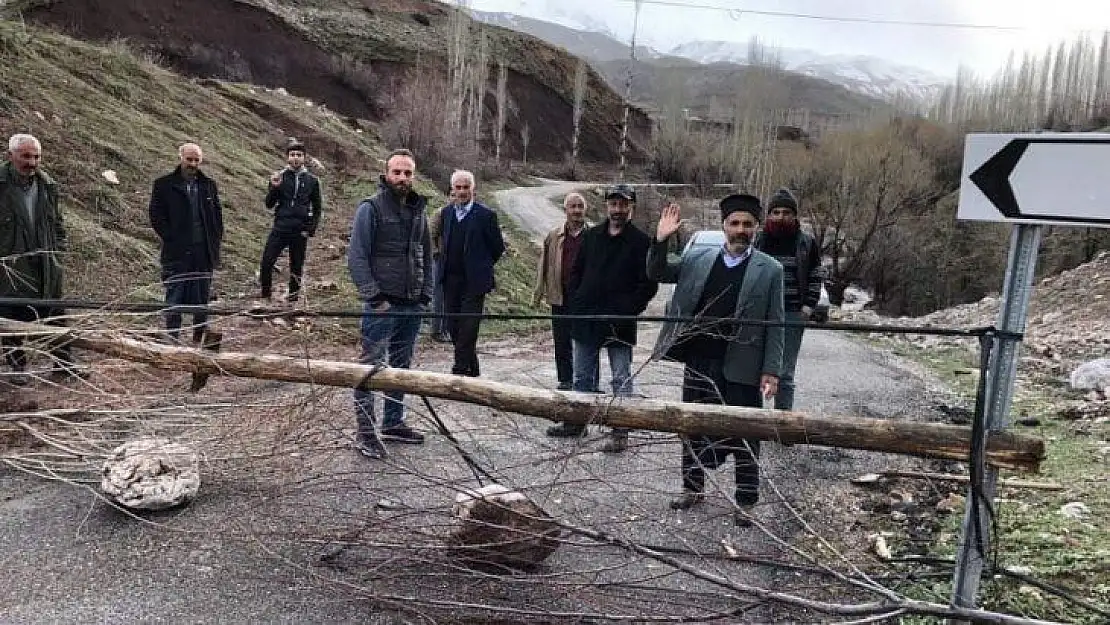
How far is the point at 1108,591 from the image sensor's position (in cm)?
313

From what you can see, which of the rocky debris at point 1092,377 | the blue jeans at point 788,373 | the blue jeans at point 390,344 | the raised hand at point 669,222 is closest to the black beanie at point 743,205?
the raised hand at point 669,222

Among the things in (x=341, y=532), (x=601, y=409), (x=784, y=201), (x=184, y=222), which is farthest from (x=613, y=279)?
(x=184, y=222)

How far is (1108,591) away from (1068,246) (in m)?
18.8

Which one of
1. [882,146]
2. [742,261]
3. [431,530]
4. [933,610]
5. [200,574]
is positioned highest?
[882,146]

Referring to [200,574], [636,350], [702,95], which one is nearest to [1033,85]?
[636,350]

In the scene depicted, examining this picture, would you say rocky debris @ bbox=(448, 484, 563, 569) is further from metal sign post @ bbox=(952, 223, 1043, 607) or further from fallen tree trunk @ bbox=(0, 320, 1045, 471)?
metal sign post @ bbox=(952, 223, 1043, 607)

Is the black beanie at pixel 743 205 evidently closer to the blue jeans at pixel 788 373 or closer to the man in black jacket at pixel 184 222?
the blue jeans at pixel 788 373

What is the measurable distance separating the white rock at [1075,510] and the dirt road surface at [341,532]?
3.22ft

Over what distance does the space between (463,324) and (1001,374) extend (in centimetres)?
386

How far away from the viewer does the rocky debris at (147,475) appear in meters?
3.58

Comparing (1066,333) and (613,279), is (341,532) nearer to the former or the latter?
(613,279)

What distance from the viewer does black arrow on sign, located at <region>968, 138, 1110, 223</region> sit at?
2232 mm

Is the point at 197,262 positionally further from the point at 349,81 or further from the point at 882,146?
the point at 349,81

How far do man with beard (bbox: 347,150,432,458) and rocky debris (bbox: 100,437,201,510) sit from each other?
1067 mm
